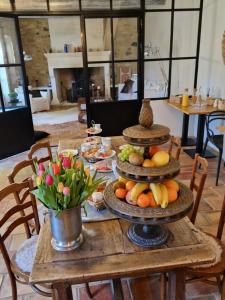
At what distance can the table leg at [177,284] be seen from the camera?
126cm

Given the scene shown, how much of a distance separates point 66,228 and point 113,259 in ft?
0.80

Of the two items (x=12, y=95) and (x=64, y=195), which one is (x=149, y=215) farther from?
(x=12, y=95)

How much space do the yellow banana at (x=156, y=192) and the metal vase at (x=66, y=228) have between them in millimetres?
337

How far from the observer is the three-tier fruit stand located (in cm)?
111

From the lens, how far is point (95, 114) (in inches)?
182

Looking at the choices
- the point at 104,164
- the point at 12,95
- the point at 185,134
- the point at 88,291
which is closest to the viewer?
the point at 88,291

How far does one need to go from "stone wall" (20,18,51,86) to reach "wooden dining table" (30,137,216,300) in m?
8.61

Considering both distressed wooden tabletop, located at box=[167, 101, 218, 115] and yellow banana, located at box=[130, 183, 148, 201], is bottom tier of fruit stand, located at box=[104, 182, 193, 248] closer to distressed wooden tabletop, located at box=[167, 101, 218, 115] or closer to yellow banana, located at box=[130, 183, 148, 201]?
yellow banana, located at box=[130, 183, 148, 201]

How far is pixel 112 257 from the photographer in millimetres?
1173

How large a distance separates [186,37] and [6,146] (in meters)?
3.50

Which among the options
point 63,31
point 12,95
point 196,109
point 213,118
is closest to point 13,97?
point 12,95

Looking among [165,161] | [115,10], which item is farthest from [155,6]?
[165,161]

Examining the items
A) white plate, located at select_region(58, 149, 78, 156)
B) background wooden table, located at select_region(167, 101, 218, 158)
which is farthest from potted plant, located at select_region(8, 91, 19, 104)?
background wooden table, located at select_region(167, 101, 218, 158)

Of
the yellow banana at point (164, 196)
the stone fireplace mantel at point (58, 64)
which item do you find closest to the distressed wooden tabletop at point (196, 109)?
the yellow banana at point (164, 196)
